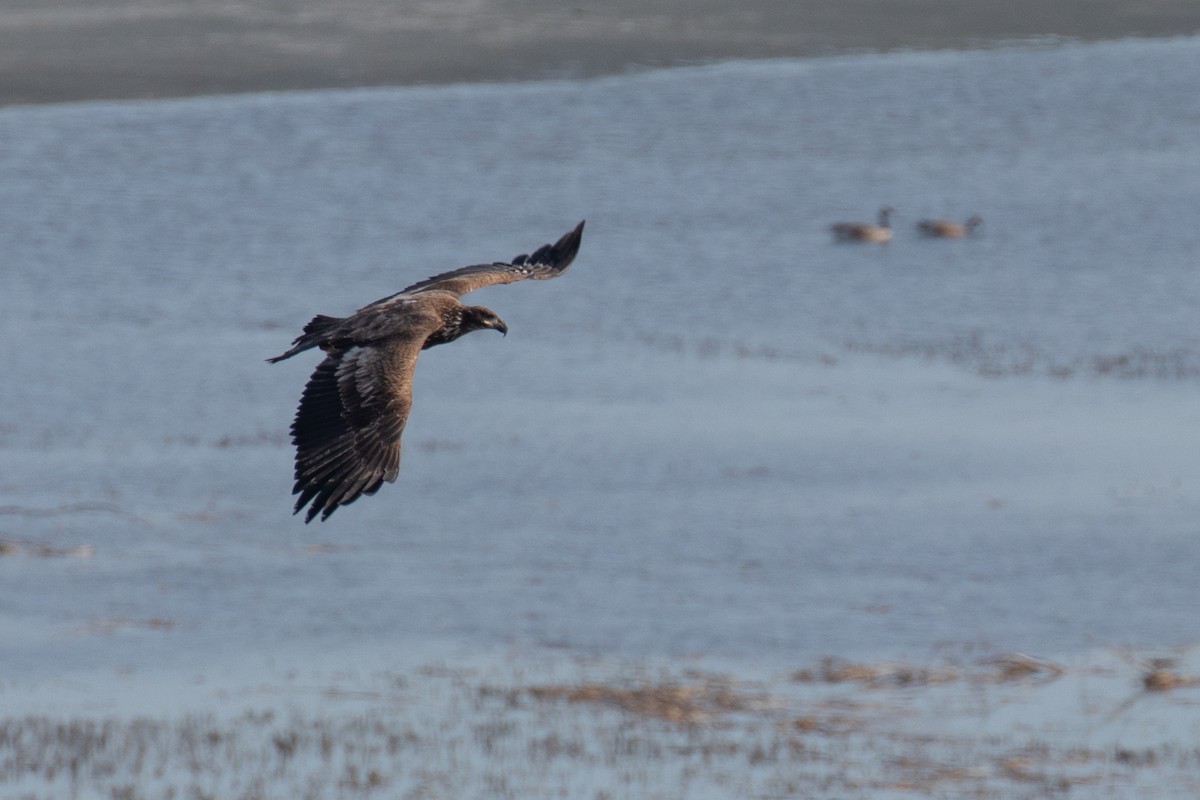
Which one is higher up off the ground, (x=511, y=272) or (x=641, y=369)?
(x=641, y=369)

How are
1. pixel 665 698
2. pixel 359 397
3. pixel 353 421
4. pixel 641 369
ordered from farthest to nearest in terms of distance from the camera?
pixel 641 369, pixel 665 698, pixel 359 397, pixel 353 421

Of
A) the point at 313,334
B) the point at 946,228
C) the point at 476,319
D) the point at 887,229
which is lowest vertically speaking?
the point at 313,334

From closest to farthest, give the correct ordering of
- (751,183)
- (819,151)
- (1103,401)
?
(1103,401), (751,183), (819,151)

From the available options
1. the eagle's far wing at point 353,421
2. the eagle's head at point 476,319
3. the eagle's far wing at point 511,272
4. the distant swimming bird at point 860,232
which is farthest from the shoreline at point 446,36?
the eagle's far wing at point 353,421

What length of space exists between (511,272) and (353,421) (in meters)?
2.37

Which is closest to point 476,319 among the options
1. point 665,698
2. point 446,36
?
point 665,698

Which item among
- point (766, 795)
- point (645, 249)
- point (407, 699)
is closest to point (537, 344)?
point (645, 249)

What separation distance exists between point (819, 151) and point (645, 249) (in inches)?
288

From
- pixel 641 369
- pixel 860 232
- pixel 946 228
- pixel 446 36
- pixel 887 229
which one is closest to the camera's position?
pixel 641 369

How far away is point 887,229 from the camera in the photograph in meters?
31.2

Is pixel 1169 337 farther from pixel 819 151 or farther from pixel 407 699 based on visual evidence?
pixel 407 699

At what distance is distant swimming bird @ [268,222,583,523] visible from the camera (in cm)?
775

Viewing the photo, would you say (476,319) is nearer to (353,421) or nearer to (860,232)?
(353,421)

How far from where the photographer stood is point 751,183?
34406mm
